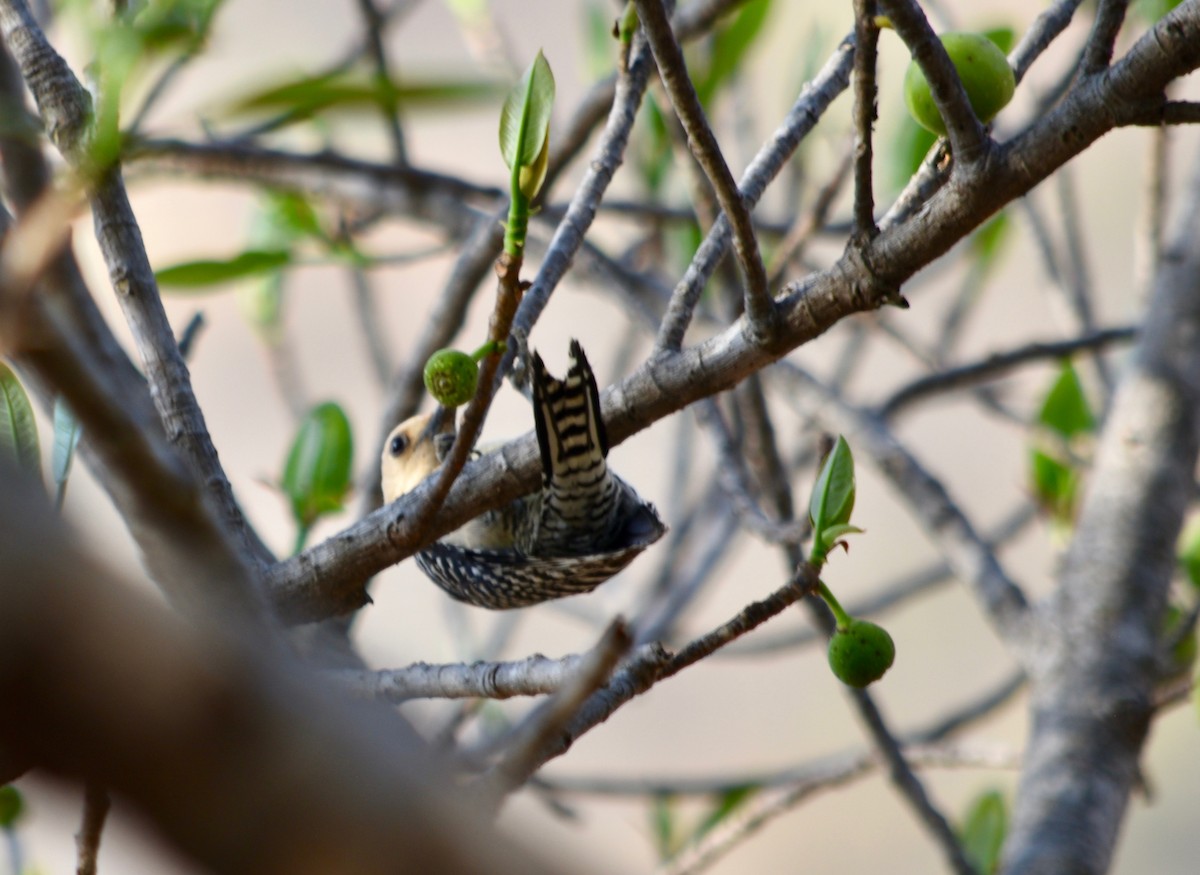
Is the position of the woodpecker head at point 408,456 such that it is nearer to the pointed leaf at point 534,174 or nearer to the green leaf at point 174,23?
the green leaf at point 174,23

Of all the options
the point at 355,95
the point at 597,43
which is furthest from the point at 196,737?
the point at 597,43

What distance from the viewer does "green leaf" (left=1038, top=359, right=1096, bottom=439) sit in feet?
6.98

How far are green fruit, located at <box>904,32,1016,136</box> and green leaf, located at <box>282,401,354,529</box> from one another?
92 centimetres

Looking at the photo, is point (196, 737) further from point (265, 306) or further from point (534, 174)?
point (265, 306)

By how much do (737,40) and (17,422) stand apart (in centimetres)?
135

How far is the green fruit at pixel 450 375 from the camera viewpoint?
2.89 ft

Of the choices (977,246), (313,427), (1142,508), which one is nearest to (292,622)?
(313,427)

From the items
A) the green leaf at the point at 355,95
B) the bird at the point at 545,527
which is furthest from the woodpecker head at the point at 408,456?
the green leaf at the point at 355,95

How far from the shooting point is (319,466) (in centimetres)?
163

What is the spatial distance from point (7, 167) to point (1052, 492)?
5.67 feet

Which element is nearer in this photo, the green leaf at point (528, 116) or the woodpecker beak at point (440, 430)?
the green leaf at point (528, 116)

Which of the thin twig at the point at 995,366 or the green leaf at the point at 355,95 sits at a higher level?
the thin twig at the point at 995,366

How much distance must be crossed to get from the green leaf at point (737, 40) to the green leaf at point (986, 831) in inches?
49.0

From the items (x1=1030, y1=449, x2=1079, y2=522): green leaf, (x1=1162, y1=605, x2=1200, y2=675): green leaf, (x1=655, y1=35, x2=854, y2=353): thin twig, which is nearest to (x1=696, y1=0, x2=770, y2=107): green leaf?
(x1=655, y1=35, x2=854, y2=353): thin twig
